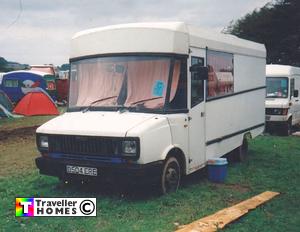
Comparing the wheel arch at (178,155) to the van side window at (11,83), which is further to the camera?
the van side window at (11,83)

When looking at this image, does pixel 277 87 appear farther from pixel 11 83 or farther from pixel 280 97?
pixel 11 83

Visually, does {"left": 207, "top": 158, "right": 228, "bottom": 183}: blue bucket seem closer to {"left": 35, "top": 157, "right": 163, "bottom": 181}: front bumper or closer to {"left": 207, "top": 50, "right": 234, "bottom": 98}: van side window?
{"left": 207, "top": 50, "right": 234, "bottom": 98}: van side window

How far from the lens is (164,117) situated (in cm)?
748

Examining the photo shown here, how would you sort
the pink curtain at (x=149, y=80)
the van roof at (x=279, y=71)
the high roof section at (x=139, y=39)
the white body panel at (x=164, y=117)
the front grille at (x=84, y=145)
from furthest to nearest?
the van roof at (x=279, y=71) → the high roof section at (x=139, y=39) → the pink curtain at (x=149, y=80) → the white body panel at (x=164, y=117) → the front grille at (x=84, y=145)

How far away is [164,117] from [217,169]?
82.9 inches

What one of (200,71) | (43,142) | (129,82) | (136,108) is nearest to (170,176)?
(136,108)

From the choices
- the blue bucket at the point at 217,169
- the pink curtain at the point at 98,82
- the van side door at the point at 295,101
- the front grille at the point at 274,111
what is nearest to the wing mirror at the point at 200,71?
the pink curtain at the point at 98,82

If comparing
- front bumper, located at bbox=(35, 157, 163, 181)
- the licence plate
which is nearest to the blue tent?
front bumper, located at bbox=(35, 157, 163, 181)

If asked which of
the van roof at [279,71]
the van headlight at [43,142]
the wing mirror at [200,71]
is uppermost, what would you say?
the van roof at [279,71]

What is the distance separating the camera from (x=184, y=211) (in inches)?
271

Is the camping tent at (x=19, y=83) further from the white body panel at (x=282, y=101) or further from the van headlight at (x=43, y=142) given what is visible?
the van headlight at (x=43, y=142)

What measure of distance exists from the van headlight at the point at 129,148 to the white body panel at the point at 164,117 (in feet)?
0.35

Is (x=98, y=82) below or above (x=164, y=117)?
above

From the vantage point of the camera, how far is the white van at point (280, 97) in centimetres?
1684
